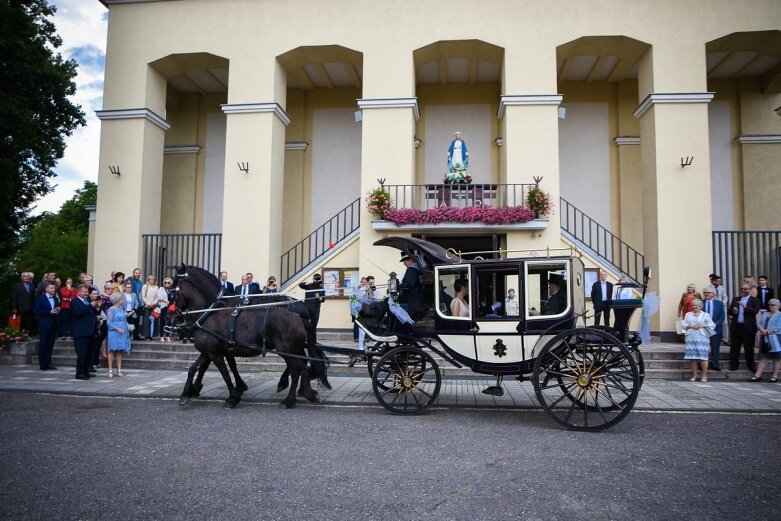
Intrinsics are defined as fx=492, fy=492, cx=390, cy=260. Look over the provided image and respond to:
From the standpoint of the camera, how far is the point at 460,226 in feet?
42.8

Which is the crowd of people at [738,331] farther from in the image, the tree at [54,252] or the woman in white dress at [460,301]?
the tree at [54,252]

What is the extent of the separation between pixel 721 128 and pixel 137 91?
59.9 feet

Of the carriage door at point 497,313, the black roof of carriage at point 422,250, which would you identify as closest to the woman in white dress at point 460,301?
the carriage door at point 497,313

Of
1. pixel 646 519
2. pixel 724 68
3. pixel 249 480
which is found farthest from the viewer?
pixel 724 68

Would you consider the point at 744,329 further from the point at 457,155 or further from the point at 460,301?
the point at 457,155

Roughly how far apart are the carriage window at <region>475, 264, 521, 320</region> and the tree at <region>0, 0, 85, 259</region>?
14.8 m

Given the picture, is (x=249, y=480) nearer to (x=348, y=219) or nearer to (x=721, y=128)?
(x=348, y=219)

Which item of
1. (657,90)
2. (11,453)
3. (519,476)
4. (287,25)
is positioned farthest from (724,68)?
(11,453)

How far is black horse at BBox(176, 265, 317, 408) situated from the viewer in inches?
274

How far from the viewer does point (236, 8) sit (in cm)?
1430

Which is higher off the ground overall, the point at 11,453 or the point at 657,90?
the point at 657,90

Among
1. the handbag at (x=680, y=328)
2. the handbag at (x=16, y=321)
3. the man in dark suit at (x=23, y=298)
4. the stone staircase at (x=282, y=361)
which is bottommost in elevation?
the stone staircase at (x=282, y=361)

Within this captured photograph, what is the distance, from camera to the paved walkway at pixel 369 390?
7266 mm

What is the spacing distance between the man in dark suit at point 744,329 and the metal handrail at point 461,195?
5325 millimetres
